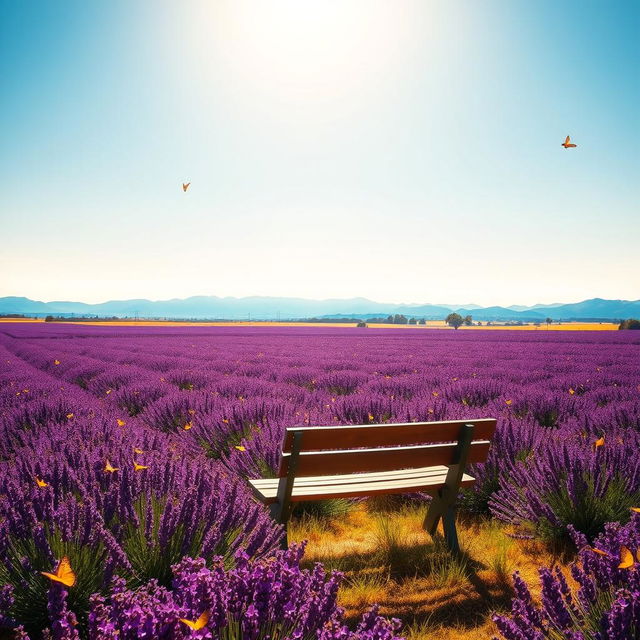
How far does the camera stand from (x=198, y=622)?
946mm

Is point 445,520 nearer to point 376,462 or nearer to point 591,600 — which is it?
point 376,462

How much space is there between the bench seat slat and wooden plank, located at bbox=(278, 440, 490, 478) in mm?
104

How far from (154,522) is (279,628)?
3.12ft

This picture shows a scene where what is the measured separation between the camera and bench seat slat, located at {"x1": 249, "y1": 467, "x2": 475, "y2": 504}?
2231mm

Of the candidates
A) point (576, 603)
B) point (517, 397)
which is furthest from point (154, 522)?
point (517, 397)

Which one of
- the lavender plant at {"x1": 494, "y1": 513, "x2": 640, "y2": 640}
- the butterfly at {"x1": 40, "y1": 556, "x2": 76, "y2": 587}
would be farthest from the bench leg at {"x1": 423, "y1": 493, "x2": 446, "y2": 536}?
the butterfly at {"x1": 40, "y1": 556, "x2": 76, "y2": 587}

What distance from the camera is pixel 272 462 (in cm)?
314

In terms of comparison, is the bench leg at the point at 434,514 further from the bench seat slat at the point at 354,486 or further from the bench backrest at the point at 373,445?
the bench backrest at the point at 373,445

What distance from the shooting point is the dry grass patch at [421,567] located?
1.94 meters

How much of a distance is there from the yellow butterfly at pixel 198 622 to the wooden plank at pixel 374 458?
107cm

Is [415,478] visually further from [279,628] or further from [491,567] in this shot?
[279,628]

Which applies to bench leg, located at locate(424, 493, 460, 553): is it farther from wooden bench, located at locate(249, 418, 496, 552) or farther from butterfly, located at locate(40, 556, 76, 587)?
butterfly, located at locate(40, 556, 76, 587)

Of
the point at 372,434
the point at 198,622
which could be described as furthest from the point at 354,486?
the point at 198,622

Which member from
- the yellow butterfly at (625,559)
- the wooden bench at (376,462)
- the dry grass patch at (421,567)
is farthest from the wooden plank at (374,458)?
the yellow butterfly at (625,559)
